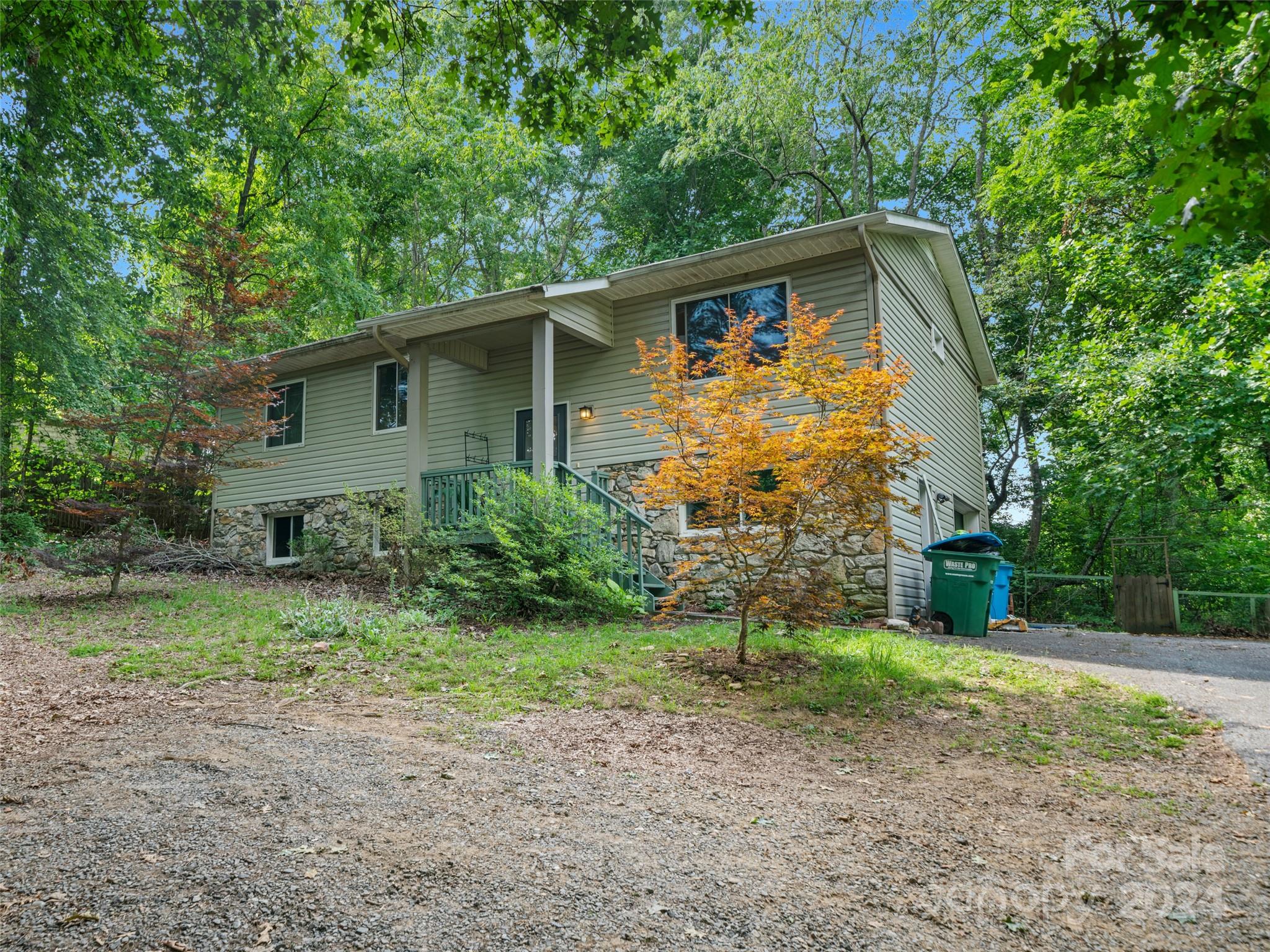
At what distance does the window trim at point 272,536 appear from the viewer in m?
14.5

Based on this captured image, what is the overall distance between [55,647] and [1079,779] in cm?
760

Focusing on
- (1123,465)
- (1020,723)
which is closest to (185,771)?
(1020,723)

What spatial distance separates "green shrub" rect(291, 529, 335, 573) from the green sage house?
16 centimetres

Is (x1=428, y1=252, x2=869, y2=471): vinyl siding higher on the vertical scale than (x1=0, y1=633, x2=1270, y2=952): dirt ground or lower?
higher

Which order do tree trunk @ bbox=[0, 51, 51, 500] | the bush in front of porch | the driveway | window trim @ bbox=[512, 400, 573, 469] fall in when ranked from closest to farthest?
the driveway
the bush in front of porch
tree trunk @ bbox=[0, 51, 51, 500]
window trim @ bbox=[512, 400, 573, 469]

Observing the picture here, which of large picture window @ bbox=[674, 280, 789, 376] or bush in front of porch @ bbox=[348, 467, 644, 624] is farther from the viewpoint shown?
large picture window @ bbox=[674, 280, 789, 376]

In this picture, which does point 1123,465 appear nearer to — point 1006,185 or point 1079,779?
point 1006,185

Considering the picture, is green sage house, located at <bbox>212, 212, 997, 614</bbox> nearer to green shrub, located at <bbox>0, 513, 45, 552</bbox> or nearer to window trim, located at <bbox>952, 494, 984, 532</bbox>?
window trim, located at <bbox>952, 494, 984, 532</bbox>

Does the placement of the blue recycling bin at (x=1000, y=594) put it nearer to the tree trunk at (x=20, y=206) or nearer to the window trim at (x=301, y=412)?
the window trim at (x=301, y=412)

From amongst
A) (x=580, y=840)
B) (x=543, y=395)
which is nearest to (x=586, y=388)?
(x=543, y=395)

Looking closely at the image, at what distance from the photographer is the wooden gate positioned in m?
12.1

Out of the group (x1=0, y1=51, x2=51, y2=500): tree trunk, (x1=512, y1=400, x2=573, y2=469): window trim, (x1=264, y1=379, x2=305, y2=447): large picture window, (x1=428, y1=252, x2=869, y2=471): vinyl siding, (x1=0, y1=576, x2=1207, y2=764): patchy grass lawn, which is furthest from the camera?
(x1=264, y1=379, x2=305, y2=447): large picture window

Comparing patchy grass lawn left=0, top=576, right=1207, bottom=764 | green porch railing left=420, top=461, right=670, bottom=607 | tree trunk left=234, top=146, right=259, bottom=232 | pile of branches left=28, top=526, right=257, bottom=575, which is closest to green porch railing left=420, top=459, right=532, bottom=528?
green porch railing left=420, top=461, right=670, bottom=607

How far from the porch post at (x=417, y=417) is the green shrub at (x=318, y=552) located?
3473mm
